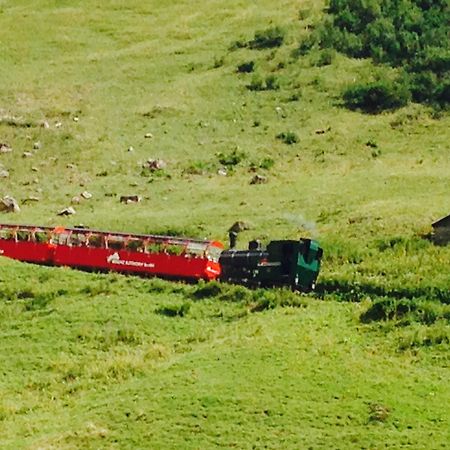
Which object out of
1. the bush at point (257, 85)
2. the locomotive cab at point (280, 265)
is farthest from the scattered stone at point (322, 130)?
the locomotive cab at point (280, 265)

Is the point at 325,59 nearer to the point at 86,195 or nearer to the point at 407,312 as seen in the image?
the point at 86,195

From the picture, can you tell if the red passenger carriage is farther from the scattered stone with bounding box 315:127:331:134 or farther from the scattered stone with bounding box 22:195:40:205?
the scattered stone with bounding box 315:127:331:134

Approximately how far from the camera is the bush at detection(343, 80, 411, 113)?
73.7 metres

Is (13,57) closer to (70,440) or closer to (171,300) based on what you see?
(171,300)

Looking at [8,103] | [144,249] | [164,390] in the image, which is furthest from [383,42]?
[164,390]

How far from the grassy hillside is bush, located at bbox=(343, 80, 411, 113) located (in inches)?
63.3

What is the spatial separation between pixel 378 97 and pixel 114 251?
114ft

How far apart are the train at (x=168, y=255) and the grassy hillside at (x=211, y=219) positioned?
5.05ft

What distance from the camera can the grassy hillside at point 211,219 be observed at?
3014 cm

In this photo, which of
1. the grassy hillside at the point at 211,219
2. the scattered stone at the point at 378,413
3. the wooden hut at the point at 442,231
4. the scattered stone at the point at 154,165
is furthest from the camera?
the scattered stone at the point at 154,165

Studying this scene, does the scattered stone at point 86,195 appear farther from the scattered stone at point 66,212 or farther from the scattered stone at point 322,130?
the scattered stone at point 322,130

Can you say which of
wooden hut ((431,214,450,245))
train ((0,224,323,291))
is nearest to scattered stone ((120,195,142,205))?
train ((0,224,323,291))

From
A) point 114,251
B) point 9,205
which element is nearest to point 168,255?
point 114,251

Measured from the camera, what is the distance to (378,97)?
74.3m
